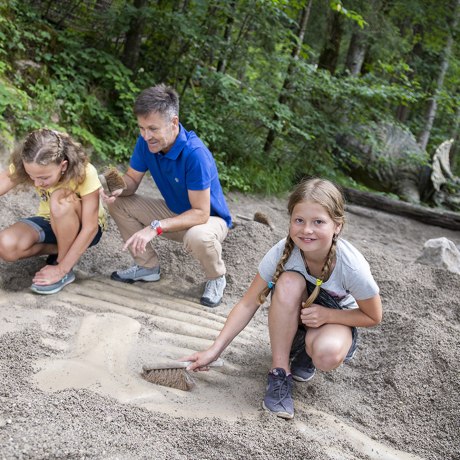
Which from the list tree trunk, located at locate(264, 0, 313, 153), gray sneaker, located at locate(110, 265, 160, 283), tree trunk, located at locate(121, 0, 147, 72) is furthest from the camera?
tree trunk, located at locate(264, 0, 313, 153)

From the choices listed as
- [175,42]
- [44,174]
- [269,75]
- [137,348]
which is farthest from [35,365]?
[269,75]

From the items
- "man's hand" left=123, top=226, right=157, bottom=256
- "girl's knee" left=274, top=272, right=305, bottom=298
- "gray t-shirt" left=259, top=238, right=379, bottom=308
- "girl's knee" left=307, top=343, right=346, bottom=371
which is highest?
"gray t-shirt" left=259, top=238, right=379, bottom=308

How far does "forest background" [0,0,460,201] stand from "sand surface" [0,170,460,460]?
6.48ft

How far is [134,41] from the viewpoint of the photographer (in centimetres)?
595

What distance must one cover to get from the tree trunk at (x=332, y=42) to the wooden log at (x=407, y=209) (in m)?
2.29

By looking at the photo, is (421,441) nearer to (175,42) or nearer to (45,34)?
(45,34)

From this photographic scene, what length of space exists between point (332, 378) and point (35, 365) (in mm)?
1365

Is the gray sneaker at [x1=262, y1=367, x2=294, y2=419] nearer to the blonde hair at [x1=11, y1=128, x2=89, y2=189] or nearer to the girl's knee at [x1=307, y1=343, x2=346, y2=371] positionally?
the girl's knee at [x1=307, y1=343, x2=346, y2=371]

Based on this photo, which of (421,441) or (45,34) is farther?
(45,34)

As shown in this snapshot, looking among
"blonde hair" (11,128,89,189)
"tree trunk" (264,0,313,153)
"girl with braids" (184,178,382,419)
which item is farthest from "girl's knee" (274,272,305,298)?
"tree trunk" (264,0,313,153)

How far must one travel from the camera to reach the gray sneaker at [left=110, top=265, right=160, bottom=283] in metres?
3.42

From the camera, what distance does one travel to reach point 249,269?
3814 millimetres

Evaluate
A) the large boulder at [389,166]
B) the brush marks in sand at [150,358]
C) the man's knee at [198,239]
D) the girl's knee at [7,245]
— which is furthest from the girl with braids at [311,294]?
the large boulder at [389,166]

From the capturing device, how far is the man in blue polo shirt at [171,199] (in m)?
2.95
